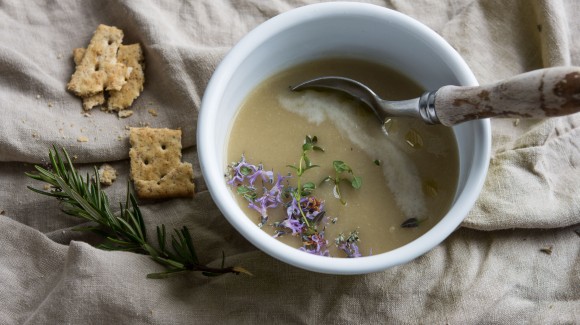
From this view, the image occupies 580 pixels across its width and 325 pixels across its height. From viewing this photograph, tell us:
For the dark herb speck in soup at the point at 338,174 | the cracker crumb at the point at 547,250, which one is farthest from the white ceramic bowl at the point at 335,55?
the cracker crumb at the point at 547,250

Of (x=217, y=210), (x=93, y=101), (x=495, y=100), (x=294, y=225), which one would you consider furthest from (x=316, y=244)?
(x=93, y=101)

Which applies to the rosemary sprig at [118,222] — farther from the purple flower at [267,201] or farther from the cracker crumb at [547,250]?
the cracker crumb at [547,250]

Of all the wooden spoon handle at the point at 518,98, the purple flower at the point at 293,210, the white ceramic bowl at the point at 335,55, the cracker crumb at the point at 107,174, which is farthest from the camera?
the cracker crumb at the point at 107,174

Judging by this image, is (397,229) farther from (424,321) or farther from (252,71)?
(252,71)

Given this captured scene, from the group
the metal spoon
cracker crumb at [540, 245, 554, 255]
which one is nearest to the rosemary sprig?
the metal spoon

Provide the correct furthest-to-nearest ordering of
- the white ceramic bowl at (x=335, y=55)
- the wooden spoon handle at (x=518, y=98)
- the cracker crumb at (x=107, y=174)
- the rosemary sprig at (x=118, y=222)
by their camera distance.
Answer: the cracker crumb at (x=107, y=174) < the rosemary sprig at (x=118, y=222) < the white ceramic bowl at (x=335, y=55) < the wooden spoon handle at (x=518, y=98)

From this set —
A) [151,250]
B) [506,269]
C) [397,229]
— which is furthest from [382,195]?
[151,250]

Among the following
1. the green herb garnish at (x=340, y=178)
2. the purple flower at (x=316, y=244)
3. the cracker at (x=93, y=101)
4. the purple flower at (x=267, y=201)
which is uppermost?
the green herb garnish at (x=340, y=178)
